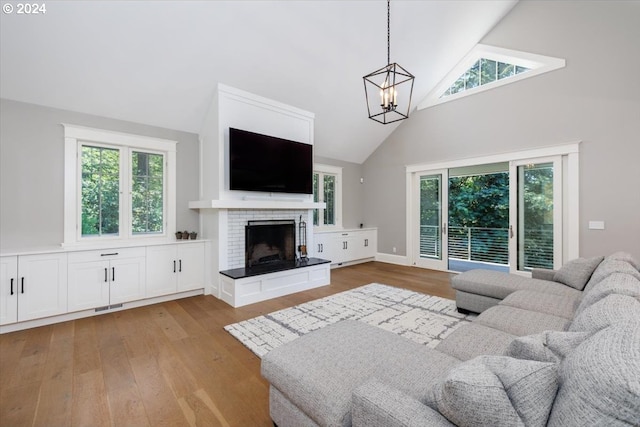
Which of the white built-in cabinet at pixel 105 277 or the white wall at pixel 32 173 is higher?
the white wall at pixel 32 173

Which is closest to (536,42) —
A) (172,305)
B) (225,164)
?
(225,164)

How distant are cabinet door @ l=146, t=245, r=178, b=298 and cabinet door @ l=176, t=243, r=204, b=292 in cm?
8

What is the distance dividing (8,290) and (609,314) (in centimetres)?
494

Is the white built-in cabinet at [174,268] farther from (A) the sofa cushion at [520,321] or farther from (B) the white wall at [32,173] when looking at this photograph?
(A) the sofa cushion at [520,321]

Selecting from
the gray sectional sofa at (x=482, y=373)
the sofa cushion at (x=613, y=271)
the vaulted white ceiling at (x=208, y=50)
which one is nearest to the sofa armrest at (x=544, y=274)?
the sofa cushion at (x=613, y=271)

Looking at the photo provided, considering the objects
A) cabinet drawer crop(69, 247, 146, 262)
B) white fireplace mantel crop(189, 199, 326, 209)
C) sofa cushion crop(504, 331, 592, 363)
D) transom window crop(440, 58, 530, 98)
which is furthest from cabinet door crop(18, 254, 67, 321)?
transom window crop(440, 58, 530, 98)

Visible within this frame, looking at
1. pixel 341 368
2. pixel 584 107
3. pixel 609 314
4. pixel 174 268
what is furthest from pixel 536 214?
pixel 174 268

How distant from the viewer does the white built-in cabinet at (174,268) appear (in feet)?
12.9

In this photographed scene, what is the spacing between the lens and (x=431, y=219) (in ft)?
21.0

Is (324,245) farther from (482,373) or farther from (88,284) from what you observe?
(482,373)

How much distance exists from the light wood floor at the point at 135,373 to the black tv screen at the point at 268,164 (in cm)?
191

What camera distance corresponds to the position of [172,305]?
3.95 meters

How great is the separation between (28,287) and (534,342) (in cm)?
452

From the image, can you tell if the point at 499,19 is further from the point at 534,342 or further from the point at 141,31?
the point at 534,342
